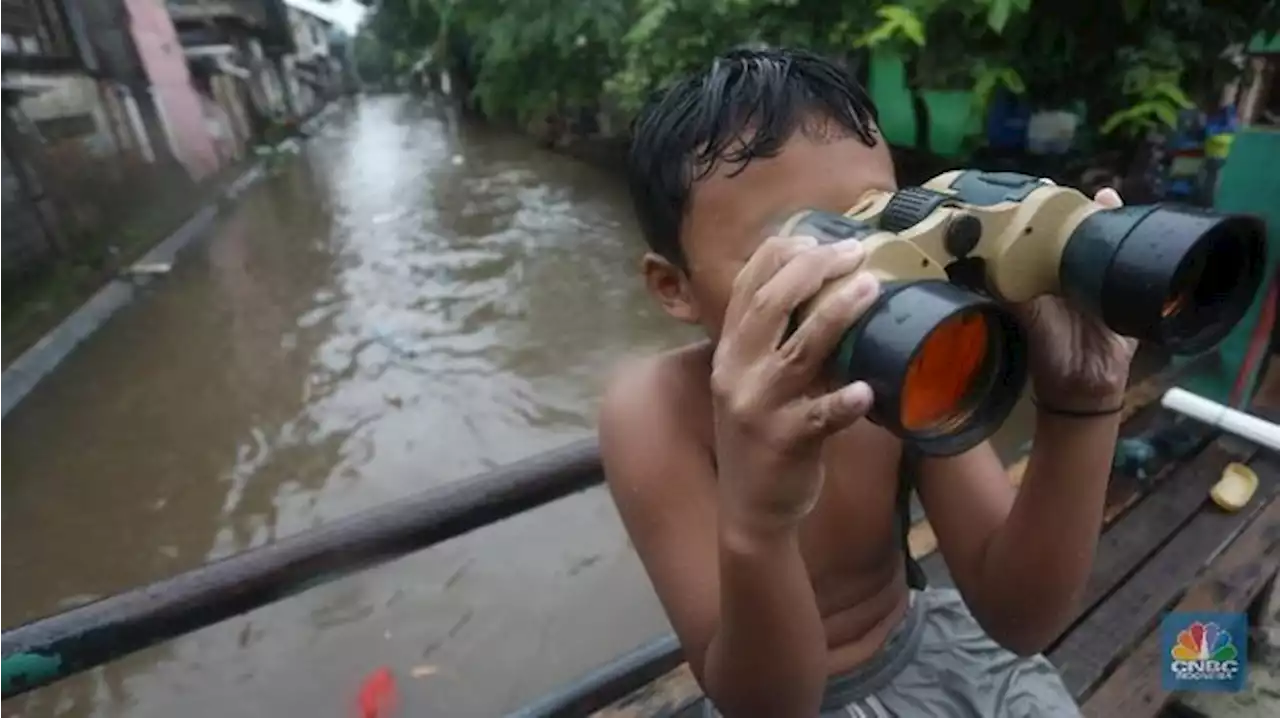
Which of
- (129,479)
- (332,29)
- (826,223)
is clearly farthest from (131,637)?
(332,29)

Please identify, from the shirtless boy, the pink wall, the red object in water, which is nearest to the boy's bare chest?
the shirtless boy

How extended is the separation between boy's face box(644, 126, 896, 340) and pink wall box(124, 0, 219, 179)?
9760 mm

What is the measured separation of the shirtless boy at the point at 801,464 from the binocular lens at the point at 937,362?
0.8 inches

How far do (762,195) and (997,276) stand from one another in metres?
0.21

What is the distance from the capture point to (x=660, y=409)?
2.97 ft

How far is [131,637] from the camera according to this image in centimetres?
96

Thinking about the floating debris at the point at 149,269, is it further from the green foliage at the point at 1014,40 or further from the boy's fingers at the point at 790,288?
the boy's fingers at the point at 790,288

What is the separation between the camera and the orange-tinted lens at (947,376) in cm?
62

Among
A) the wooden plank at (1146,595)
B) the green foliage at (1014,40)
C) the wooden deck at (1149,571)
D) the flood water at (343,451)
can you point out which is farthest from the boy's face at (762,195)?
the green foliage at (1014,40)

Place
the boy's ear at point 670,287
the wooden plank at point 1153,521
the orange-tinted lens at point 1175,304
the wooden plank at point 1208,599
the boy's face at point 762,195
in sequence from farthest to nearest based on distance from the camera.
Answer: the wooden plank at point 1153,521
the wooden plank at point 1208,599
the boy's ear at point 670,287
the boy's face at point 762,195
the orange-tinted lens at point 1175,304

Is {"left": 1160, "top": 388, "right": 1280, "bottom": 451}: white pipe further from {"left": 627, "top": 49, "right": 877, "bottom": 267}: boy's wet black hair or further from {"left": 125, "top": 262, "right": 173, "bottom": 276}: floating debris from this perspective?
{"left": 125, "top": 262, "right": 173, "bottom": 276}: floating debris

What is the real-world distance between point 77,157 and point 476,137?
7717 millimetres

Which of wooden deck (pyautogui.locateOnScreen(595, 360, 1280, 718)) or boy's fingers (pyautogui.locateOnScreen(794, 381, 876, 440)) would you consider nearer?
boy's fingers (pyautogui.locateOnScreen(794, 381, 876, 440))

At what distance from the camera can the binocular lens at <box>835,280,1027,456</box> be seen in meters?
0.56
